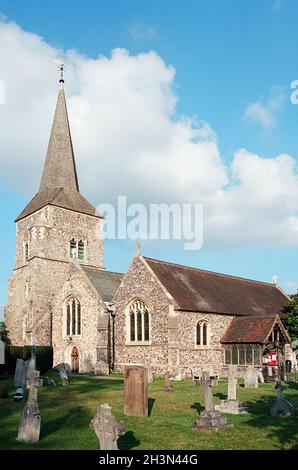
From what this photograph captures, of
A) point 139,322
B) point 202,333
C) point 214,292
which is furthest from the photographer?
point 214,292

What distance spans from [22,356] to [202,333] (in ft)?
36.9

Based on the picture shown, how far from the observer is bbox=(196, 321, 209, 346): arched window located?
2947cm

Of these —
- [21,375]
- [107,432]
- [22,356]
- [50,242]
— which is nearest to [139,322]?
[22,356]

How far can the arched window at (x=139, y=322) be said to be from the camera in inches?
1173

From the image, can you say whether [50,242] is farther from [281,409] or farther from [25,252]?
[281,409]

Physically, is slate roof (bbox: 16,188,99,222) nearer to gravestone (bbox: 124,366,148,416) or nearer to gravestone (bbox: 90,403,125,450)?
gravestone (bbox: 124,366,148,416)

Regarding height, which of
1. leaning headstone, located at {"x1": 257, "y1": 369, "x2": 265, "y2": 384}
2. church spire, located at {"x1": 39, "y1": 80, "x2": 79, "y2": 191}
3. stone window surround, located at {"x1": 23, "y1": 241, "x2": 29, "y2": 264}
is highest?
church spire, located at {"x1": 39, "y1": 80, "x2": 79, "y2": 191}

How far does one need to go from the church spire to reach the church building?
0.30 feet

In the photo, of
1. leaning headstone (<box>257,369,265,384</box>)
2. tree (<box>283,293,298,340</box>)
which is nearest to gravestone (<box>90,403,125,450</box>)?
leaning headstone (<box>257,369,265,384</box>)

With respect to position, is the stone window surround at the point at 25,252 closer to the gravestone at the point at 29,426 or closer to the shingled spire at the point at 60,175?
the shingled spire at the point at 60,175

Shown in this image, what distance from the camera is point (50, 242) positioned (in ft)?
132

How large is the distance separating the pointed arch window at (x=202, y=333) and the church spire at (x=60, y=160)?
20.5 meters

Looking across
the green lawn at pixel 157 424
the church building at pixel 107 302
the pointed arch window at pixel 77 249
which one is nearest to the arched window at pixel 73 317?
the church building at pixel 107 302
